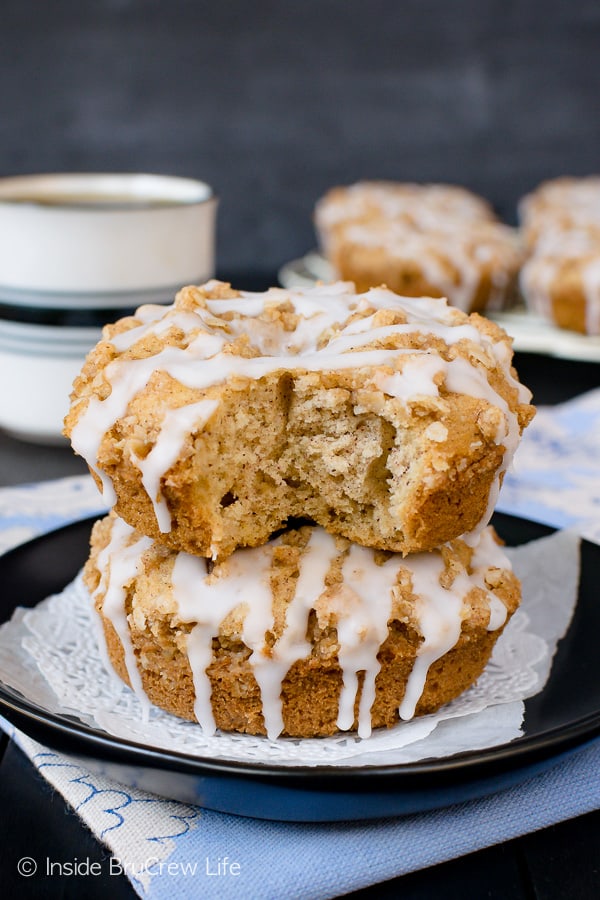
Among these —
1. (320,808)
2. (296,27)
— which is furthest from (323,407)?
(296,27)

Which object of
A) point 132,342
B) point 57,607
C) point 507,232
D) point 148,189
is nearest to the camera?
point 132,342

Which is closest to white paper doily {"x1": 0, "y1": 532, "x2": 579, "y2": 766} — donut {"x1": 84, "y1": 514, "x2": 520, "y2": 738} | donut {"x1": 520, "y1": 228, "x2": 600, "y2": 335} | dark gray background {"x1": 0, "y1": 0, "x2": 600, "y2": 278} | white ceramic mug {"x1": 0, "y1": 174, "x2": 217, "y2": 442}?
donut {"x1": 84, "y1": 514, "x2": 520, "y2": 738}

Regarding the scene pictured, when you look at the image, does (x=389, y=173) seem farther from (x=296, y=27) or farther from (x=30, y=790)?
(x=30, y=790)

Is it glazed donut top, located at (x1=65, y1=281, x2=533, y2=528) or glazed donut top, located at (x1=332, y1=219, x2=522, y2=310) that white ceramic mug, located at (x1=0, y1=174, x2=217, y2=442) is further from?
glazed donut top, located at (x1=332, y1=219, x2=522, y2=310)

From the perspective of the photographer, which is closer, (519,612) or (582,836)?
(582,836)

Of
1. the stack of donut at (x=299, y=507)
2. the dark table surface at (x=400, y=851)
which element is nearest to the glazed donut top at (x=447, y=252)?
the stack of donut at (x=299, y=507)

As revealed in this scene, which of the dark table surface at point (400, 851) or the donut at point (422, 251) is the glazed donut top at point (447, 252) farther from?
the dark table surface at point (400, 851)

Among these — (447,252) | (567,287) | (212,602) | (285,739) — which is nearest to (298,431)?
(212,602)
